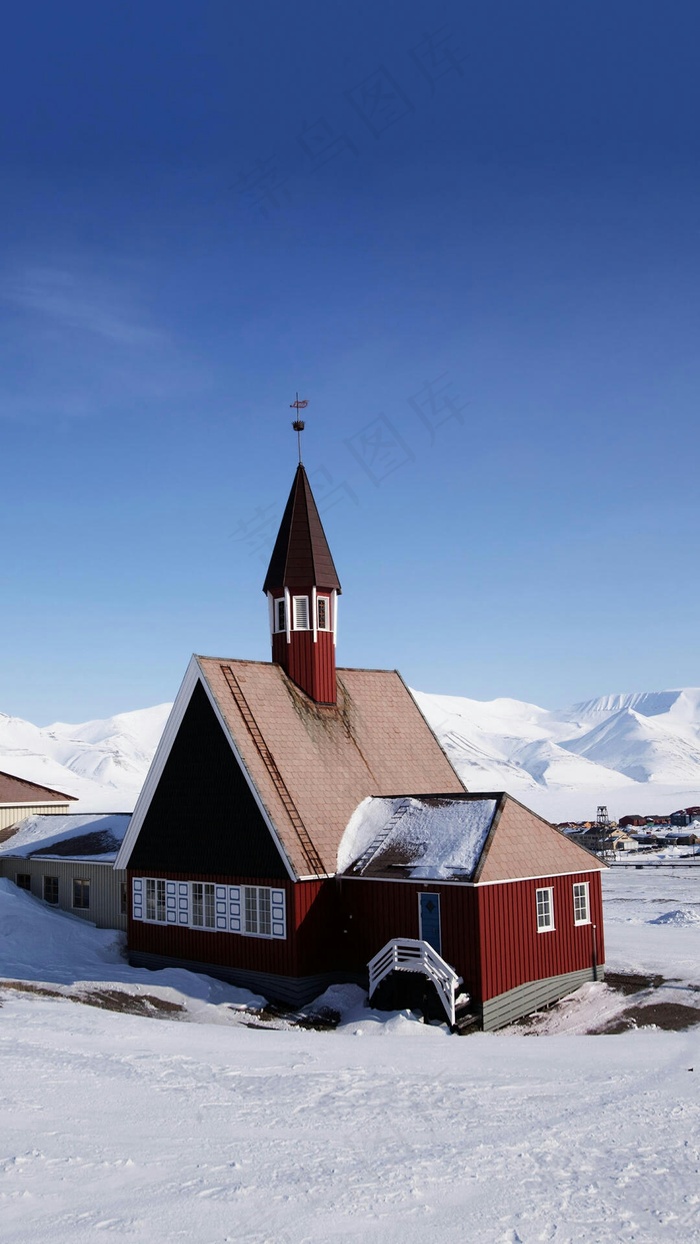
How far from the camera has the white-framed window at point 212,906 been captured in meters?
26.1

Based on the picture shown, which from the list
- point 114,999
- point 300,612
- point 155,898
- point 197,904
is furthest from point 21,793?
point 114,999

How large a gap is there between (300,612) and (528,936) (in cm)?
1305

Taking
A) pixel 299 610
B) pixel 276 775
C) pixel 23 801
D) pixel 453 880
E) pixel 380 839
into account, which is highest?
pixel 299 610

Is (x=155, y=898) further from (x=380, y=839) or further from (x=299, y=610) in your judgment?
(x=299, y=610)

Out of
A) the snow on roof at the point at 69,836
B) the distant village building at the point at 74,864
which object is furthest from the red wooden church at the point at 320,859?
the snow on roof at the point at 69,836

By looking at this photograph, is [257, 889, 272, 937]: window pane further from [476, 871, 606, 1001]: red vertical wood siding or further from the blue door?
[476, 871, 606, 1001]: red vertical wood siding

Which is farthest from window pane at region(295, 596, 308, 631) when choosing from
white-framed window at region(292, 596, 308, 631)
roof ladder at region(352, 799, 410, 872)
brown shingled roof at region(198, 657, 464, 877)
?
roof ladder at region(352, 799, 410, 872)

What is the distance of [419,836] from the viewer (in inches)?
1033

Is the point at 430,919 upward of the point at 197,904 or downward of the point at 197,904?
upward

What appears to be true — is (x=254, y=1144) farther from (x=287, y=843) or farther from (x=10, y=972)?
(x=10, y=972)

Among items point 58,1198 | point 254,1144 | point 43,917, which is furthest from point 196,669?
point 58,1198

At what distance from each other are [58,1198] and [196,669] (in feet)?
65.3

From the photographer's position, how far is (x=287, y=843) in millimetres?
25891

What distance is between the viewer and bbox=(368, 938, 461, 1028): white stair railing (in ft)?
74.6
